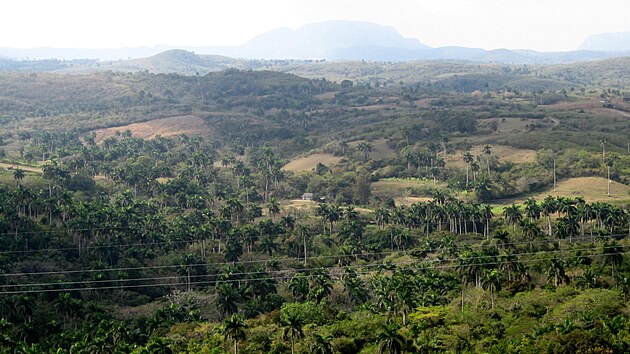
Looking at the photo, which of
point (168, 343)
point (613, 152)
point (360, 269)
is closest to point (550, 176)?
point (613, 152)

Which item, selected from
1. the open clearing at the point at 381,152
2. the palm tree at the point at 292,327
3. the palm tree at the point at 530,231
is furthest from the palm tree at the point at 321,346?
the open clearing at the point at 381,152

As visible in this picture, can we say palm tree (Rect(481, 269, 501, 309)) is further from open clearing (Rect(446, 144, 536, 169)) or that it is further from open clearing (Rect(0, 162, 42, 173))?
open clearing (Rect(0, 162, 42, 173))

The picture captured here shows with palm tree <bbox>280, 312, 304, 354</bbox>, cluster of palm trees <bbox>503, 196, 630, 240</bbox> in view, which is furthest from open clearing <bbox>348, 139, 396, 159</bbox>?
palm tree <bbox>280, 312, 304, 354</bbox>

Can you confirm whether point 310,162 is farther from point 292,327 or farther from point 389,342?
point 389,342

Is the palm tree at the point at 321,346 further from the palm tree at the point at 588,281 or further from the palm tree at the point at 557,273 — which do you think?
the palm tree at the point at 588,281

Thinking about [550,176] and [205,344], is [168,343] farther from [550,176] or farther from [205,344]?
[550,176]

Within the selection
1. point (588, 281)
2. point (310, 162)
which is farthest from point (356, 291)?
point (310, 162)
